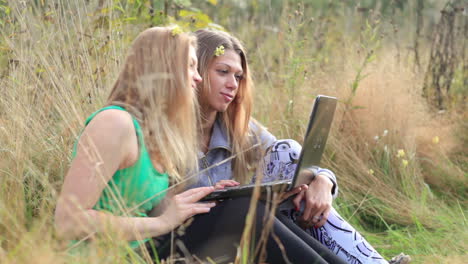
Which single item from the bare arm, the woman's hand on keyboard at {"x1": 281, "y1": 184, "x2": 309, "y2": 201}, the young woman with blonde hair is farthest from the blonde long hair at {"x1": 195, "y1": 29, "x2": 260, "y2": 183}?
the bare arm

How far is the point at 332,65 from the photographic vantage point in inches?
171

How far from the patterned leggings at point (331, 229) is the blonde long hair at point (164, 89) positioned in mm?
634

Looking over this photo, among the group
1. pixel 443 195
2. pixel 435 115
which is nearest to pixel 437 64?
pixel 435 115

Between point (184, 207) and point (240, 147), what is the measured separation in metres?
0.73

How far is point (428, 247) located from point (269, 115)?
1.50 metres

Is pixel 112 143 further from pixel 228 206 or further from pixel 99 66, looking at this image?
pixel 99 66

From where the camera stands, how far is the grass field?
2.24m

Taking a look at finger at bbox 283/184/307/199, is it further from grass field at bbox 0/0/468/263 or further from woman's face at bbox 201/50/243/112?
woman's face at bbox 201/50/243/112

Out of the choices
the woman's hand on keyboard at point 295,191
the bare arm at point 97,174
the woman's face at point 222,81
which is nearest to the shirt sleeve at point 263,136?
the woman's face at point 222,81

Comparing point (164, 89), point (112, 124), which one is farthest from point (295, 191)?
point (112, 124)

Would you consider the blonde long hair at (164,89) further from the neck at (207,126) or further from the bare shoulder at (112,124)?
the neck at (207,126)

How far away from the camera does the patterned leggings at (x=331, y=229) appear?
2307mm

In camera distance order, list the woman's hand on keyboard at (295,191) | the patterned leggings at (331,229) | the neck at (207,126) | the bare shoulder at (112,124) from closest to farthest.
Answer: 1. the bare shoulder at (112,124)
2. the woman's hand on keyboard at (295,191)
3. the patterned leggings at (331,229)
4. the neck at (207,126)

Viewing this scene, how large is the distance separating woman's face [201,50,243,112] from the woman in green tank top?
0.46 metres
